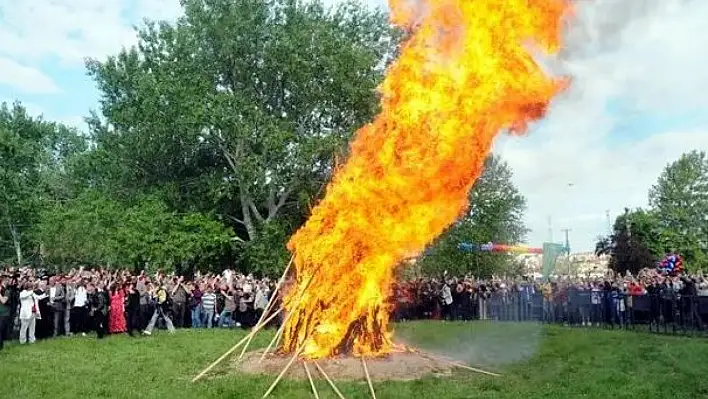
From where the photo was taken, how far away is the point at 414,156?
1289 cm

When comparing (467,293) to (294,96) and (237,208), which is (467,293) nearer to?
(294,96)

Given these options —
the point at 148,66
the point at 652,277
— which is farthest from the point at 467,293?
the point at 148,66

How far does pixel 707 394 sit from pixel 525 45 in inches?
246

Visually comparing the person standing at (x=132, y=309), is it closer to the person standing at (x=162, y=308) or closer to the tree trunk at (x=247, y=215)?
the person standing at (x=162, y=308)

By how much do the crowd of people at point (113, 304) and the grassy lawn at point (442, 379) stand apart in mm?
1129

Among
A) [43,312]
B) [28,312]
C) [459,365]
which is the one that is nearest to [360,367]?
[459,365]

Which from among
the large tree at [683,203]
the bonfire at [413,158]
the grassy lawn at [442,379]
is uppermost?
the large tree at [683,203]

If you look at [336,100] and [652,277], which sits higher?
[336,100]

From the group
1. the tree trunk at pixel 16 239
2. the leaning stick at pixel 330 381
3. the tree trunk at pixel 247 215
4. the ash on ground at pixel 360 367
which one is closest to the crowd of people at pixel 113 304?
the ash on ground at pixel 360 367

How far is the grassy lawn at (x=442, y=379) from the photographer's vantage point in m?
11.3

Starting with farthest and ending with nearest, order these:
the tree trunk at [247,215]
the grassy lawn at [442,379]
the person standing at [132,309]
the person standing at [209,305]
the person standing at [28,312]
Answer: the tree trunk at [247,215], the person standing at [209,305], the person standing at [132,309], the person standing at [28,312], the grassy lawn at [442,379]

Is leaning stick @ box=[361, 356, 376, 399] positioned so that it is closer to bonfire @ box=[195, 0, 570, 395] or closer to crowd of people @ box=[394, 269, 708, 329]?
bonfire @ box=[195, 0, 570, 395]

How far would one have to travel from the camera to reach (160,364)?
1460 cm

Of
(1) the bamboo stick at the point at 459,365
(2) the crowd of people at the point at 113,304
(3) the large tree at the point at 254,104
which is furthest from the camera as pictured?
(3) the large tree at the point at 254,104
